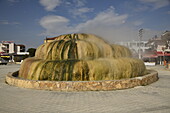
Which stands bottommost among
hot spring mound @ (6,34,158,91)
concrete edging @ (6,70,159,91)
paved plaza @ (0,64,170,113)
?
paved plaza @ (0,64,170,113)

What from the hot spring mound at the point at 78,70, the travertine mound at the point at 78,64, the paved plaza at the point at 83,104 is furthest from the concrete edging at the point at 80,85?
the paved plaza at the point at 83,104

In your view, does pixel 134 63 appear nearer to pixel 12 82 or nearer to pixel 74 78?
pixel 74 78

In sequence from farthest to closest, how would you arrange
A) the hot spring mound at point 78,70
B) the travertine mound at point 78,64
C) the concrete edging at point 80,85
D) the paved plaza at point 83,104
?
the travertine mound at point 78,64
the hot spring mound at point 78,70
the concrete edging at point 80,85
the paved plaza at point 83,104

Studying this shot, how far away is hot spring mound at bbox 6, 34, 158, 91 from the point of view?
6922mm

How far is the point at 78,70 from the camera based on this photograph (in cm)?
746

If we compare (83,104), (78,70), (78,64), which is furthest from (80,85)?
(83,104)

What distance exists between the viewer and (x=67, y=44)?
9016mm

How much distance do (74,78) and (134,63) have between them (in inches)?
159

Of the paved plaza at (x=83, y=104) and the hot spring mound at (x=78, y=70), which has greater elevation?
the hot spring mound at (x=78, y=70)

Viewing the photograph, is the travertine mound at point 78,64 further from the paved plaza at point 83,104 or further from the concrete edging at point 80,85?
the paved plaza at point 83,104

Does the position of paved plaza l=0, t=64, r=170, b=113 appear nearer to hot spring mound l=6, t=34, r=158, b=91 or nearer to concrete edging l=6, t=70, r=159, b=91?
concrete edging l=6, t=70, r=159, b=91

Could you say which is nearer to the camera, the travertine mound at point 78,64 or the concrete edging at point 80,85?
the concrete edging at point 80,85

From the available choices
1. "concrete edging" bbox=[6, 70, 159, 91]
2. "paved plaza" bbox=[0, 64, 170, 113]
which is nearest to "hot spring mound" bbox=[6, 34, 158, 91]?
"concrete edging" bbox=[6, 70, 159, 91]

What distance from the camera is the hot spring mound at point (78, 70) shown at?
6922 mm
